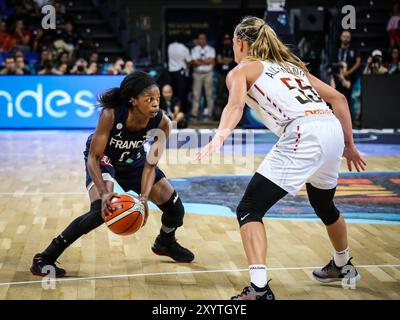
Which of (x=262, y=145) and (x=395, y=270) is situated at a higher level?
(x=395, y=270)

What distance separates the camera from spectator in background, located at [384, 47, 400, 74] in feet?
54.3

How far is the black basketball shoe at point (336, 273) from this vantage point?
573cm

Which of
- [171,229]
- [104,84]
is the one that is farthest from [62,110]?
[171,229]

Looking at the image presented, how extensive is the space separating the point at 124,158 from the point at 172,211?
1.84 feet

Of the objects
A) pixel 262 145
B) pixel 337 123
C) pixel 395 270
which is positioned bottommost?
pixel 262 145

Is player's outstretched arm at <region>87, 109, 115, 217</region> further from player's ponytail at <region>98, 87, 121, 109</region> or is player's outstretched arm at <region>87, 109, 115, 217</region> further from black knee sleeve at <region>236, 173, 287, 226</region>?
black knee sleeve at <region>236, 173, 287, 226</region>

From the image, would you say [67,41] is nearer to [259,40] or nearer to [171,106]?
[171,106]

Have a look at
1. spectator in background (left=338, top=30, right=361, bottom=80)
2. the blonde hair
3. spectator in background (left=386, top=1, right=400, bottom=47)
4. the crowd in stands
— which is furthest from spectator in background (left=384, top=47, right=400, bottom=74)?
the blonde hair

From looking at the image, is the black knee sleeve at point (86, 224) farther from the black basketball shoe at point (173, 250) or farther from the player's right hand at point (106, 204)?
the black basketball shoe at point (173, 250)

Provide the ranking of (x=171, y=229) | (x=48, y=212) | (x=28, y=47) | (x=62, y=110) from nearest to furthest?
(x=171, y=229) → (x=48, y=212) → (x=62, y=110) → (x=28, y=47)

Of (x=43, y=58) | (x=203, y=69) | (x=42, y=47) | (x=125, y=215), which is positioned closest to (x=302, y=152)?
(x=125, y=215)

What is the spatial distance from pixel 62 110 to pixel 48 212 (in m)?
7.97
